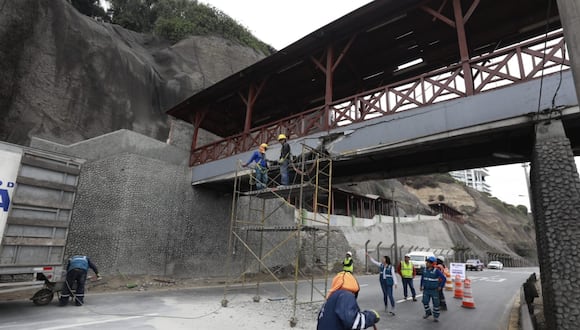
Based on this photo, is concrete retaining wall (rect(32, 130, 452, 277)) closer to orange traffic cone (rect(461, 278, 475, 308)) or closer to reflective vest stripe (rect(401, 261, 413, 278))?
reflective vest stripe (rect(401, 261, 413, 278))

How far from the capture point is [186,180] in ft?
46.0

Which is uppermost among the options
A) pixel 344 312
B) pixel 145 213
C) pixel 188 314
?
pixel 145 213

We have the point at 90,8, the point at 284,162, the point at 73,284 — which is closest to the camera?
the point at 73,284

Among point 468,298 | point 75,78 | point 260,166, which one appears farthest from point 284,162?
point 75,78

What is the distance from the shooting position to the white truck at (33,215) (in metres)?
6.38

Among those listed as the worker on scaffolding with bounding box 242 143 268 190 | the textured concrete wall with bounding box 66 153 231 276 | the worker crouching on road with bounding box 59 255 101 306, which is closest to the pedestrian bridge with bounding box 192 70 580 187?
the worker on scaffolding with bounding box 242 143 268 190

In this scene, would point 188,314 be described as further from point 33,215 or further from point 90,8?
point 90,8

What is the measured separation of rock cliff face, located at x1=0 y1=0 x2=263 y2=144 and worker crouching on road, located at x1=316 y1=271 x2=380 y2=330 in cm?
Result: 2034

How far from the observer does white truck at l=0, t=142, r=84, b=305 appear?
6379 mm

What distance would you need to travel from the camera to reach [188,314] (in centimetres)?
719

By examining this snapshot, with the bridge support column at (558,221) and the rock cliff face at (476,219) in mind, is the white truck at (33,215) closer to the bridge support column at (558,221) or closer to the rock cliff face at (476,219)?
the bridge support column at (558,221)

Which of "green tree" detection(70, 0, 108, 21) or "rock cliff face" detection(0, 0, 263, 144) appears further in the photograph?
"green tree" detection(70, 0, 108, 21)

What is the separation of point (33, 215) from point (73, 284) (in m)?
2.18

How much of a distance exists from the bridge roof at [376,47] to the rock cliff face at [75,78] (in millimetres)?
8324
